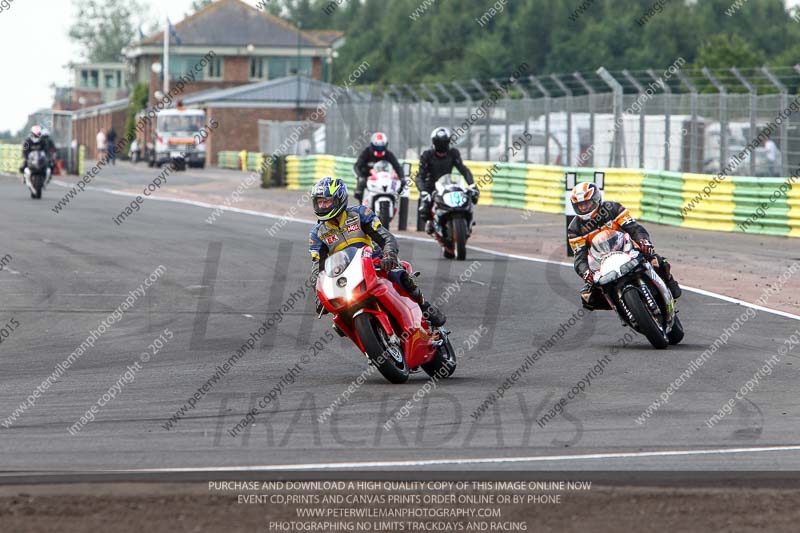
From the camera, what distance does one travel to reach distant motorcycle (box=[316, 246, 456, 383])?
30.9 feet

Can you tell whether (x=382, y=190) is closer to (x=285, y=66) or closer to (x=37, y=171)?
(x=37, y=171)

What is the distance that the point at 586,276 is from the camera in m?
11.5

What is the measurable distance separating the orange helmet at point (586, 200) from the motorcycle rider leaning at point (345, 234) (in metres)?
2.01

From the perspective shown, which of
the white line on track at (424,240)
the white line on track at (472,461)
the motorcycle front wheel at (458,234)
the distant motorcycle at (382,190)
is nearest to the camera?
the white line on track at (472,461)

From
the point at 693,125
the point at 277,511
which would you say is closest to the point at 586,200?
the point at 277,511

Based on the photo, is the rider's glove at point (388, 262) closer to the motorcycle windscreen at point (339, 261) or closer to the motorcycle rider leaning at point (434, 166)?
the motorcycle windscreen at point (339, 261)

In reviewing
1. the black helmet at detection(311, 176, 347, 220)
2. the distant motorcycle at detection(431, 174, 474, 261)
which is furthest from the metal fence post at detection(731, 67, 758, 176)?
the black helmet at detection(311, 176, 347, 220)

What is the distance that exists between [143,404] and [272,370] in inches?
65.4

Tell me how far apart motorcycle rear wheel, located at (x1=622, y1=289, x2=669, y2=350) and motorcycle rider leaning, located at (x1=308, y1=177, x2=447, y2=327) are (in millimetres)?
1905

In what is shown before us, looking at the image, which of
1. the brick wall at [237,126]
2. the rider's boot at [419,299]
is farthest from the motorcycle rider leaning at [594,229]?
the brick wall at [237,126]

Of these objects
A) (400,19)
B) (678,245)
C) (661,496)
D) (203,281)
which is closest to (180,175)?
(678,245)

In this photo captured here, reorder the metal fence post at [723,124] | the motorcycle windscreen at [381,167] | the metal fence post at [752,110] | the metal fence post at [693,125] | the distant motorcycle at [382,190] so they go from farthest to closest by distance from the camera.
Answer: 1. the metal fence post at [693,125]
2. the metal fence post at [723,124]
3. the metal fence post at [752,110]
4. the motorcycle windscreen at [381,167]
5. the distant motorcycle at [382,190]

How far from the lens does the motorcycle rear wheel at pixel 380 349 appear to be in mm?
9336

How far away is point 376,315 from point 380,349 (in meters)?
0.23
